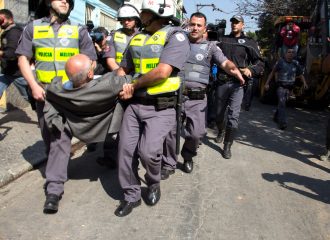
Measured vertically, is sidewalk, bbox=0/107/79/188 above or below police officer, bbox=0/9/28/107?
below

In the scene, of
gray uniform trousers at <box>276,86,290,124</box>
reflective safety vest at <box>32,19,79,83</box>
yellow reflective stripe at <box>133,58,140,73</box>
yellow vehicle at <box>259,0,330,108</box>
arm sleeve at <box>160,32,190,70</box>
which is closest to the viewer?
arm sleeve at <box>160,32,190,70</box>

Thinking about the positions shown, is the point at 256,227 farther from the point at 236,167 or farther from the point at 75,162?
the point at 75,162

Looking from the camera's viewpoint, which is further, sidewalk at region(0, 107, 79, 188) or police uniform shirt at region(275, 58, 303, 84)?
police uniform shirt at region(275, 58, 303, 84)

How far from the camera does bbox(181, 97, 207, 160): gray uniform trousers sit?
4977mm

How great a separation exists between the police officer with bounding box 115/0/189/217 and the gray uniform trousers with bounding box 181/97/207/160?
1123mm

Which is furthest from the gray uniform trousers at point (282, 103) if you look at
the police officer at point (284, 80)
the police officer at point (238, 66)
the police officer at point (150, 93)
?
the police officer at point (150, 93)

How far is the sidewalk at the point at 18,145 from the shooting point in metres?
4.63

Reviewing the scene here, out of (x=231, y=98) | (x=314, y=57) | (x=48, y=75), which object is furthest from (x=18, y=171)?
(x=314, y=57)

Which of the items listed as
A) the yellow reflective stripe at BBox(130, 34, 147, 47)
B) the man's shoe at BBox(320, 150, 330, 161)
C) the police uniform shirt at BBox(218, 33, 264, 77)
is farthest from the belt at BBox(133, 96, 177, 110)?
the man's shoe at BBox(320, 150, 330, 161)

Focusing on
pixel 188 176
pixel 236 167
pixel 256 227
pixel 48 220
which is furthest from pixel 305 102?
pixel 48 220

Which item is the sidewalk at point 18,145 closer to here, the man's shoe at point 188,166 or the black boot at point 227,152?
the man's shoe at point 188,166

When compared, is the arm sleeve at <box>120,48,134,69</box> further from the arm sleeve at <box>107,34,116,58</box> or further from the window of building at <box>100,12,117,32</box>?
the window of building at <box>100,12,117,32</box>

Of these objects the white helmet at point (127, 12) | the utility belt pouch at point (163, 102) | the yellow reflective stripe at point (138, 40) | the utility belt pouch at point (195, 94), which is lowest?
the utility belt pouch at point (195, 94)

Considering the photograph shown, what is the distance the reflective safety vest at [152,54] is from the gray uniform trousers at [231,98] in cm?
232
